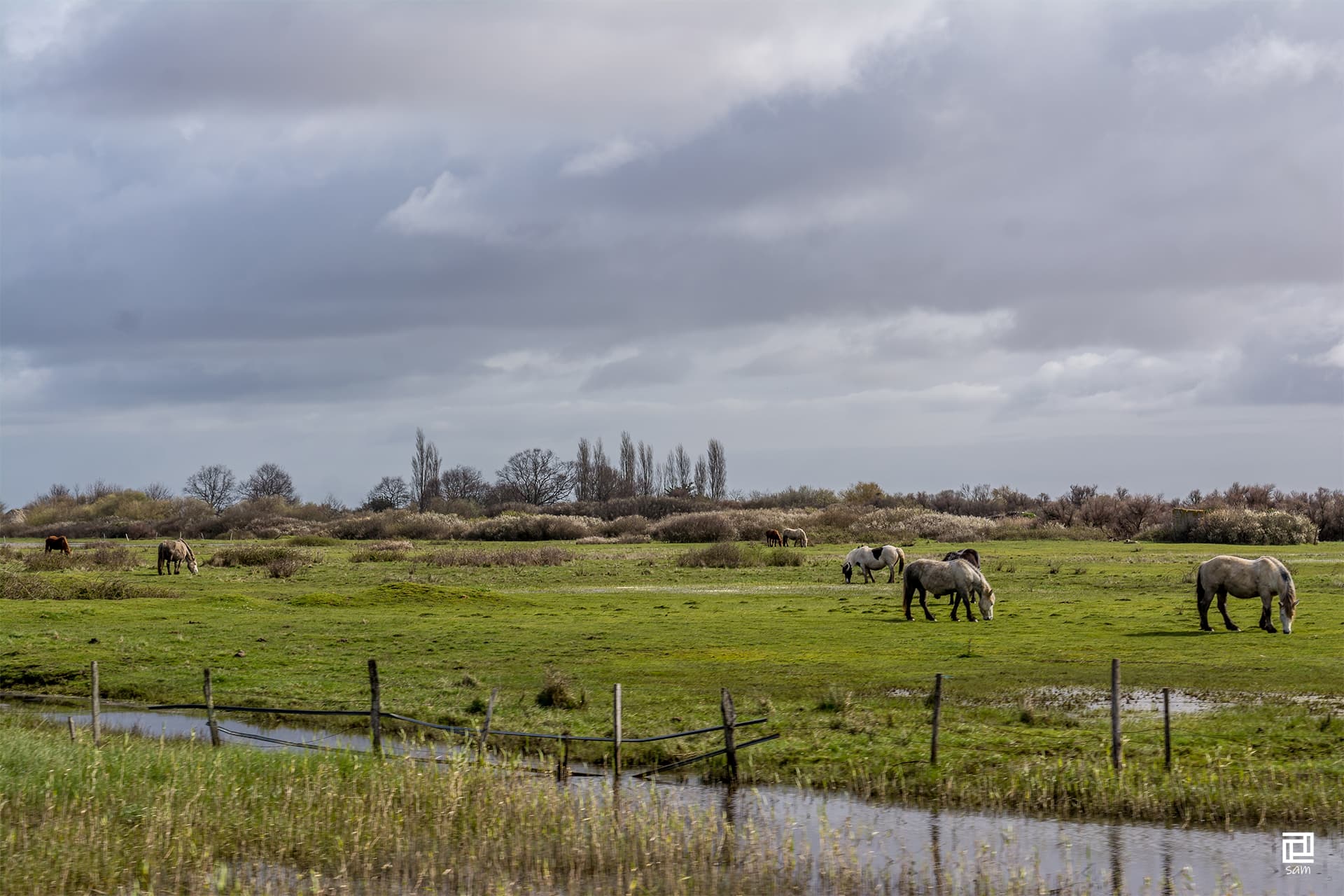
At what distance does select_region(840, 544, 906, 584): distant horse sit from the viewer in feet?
160

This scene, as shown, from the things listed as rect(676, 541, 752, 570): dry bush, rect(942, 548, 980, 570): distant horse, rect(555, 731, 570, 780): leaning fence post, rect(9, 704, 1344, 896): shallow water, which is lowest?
rect(9, 704, 1344, 896): shallow water

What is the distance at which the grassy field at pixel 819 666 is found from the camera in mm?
15984

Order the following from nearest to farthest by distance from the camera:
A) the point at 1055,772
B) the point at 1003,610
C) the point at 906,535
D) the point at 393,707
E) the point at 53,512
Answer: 1. the point at 1055,772
2. the point at 393,707
3. the point at 1003,610
4. the point at 906,535
5. the point at 53,512

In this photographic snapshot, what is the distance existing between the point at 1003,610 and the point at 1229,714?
1655 centimetres

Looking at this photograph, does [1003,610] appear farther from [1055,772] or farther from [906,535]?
[906,535]

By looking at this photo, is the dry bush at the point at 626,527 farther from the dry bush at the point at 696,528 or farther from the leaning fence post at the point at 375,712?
the leaning fence post at the point at 375,712

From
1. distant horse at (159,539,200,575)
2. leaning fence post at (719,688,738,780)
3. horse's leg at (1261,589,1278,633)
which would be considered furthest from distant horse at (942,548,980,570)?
distant horse at (159,539,200,575)

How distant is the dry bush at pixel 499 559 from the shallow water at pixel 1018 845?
146ft

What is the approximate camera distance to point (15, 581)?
1770 inches

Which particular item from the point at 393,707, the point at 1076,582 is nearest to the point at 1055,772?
the point at 393,707

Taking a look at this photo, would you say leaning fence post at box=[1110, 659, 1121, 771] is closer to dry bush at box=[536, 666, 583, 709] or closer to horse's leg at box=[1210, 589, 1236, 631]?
dry bush at box=[536, 666, 583, 709]

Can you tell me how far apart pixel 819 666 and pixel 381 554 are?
45812 mm

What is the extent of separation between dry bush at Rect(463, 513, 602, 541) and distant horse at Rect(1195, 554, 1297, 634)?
2681 inches

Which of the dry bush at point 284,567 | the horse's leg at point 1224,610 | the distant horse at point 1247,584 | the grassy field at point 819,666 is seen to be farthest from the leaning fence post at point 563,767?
the dry bush at point 284,567
